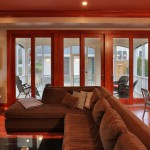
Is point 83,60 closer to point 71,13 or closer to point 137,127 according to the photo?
point 71,13

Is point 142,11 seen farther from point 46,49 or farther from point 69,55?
point 46,49

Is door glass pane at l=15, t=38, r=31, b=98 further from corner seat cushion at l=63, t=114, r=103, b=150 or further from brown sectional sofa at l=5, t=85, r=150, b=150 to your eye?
corner seat cushion at l=63, t=114, r=103, b=150

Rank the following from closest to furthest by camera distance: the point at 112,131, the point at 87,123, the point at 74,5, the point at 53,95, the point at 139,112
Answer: the point at 112,131
the point at 87,123
the point at 53,95
the point at 74,5
the point at 139,112

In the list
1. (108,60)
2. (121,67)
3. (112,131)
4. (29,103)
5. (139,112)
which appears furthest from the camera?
(121,67)

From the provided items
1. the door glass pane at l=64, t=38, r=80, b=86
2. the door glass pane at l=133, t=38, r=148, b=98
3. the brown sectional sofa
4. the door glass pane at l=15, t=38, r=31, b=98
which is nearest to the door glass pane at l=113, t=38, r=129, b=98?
the door glass pane at l=133, t=38, r=148, b=98

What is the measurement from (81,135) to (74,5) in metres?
3.42

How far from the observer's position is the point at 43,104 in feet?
15.9

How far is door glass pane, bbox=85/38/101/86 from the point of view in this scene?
6.85 metres

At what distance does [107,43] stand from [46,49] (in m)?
1.93

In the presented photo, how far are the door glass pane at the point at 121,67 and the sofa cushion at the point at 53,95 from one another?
2518mm

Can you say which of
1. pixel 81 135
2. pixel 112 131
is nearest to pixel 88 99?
pixel 81 135

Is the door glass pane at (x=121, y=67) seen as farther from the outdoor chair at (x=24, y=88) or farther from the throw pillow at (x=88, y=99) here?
the outdoor chair at (x=24, y=88)

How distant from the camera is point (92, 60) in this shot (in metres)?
6.88

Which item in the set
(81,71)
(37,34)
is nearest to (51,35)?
(37,34)
